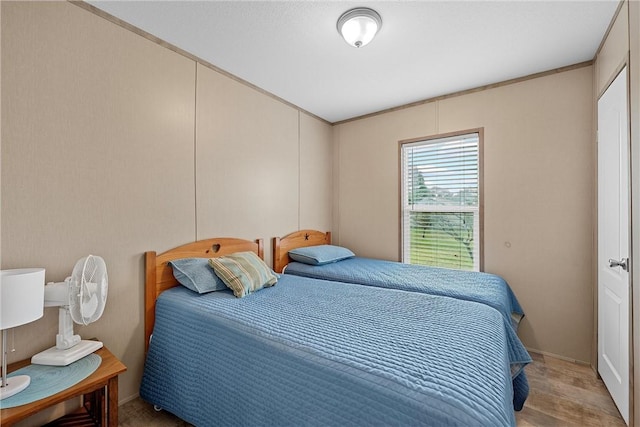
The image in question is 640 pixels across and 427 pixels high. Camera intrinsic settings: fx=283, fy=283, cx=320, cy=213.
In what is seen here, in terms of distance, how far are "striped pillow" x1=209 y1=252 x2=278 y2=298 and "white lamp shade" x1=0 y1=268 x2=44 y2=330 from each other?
3.17 ft

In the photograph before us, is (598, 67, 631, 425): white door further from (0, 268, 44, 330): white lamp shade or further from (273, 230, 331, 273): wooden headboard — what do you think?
(0, 268, 44, 330): white lamp shade

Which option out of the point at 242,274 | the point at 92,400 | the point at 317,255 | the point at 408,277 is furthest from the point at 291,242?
the point at 92,400

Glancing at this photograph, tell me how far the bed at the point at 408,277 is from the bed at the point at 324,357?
12.4 inches

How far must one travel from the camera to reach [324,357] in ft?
3.96

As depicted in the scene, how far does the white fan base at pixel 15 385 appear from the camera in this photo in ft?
3.97

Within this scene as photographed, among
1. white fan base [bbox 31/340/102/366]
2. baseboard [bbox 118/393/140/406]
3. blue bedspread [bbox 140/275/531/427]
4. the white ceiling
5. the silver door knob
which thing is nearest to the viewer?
blue bedspread [bbox 140/275/531/427]

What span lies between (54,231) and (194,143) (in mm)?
1114

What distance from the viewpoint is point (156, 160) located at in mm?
2117

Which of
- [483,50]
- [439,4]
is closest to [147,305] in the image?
[439,4]

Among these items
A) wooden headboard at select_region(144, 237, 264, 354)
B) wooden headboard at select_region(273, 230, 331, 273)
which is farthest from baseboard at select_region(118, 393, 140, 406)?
wooden headboard at select_region(273, 230, 331, 273)

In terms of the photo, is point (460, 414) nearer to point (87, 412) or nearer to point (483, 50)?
point (87, 412)

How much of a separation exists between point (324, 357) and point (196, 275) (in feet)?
4.08

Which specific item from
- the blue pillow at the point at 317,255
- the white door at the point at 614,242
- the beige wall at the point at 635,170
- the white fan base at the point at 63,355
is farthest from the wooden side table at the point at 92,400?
the white door at the point at 614,242

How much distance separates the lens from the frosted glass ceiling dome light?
181 centimetres
